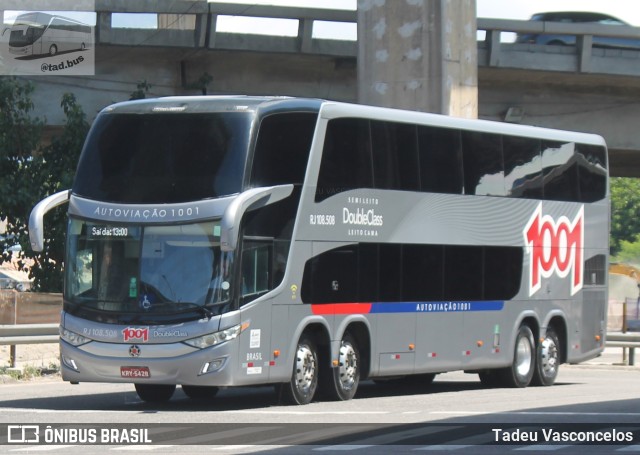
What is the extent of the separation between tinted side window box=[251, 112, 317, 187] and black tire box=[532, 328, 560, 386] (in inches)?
290

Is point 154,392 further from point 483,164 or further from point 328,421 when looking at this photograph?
point 483,164

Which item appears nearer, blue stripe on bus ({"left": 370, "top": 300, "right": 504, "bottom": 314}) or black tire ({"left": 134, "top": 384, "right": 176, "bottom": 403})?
black tire ({"left": 134, "top": 384, "right": 176, "bottom": 403})

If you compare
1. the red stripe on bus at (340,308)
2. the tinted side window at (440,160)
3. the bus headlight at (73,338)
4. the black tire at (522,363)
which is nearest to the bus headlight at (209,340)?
the bus headlight at (73,338)

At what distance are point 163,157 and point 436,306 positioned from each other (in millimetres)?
5297

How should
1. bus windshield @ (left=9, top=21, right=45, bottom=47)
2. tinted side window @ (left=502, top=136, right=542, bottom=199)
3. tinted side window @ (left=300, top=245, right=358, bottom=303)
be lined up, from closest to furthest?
tinted side window @ (left=300, top=245, right=358, bottom=303) → tinted side window @ (left=502, top=136, right=542, bottom=199) → bus windshield @ (left=9, top=21, right=45, bottom=47)

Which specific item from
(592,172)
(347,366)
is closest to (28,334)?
(347,366)

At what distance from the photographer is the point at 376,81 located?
2897cm

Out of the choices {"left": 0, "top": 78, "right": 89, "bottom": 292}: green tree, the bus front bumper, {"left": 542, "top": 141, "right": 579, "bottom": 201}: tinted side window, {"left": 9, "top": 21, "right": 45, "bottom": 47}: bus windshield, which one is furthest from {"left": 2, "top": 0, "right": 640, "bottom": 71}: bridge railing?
the bus front bumper

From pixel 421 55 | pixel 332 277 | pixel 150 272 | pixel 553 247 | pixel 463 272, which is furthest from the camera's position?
pixel 421 55

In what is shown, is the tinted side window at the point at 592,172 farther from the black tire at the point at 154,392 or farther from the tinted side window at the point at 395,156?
the black tire at the point at 154,392

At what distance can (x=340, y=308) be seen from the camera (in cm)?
1914

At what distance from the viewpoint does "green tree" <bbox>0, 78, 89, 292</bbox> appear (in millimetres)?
29047

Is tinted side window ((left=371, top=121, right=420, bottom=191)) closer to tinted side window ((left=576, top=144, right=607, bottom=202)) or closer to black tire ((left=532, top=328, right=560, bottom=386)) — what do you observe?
black tire ((left=532, top=328, right=560, bottom=386))

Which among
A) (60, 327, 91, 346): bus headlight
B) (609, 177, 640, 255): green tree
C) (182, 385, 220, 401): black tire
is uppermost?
(609, 177, 640, 255): green tree
